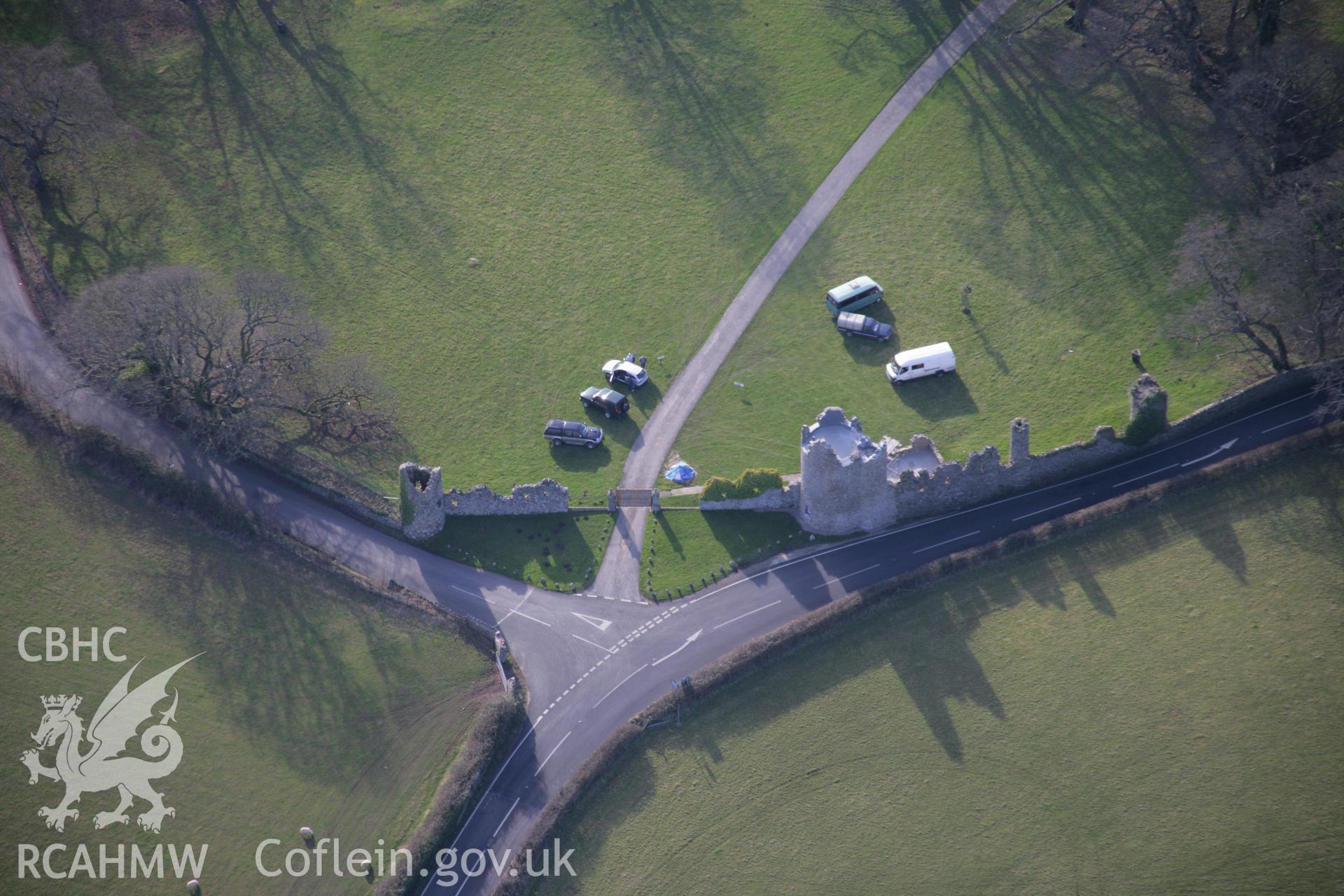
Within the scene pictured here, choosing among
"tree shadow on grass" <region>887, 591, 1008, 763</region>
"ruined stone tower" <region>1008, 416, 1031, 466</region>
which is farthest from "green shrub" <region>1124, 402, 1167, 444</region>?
"tree shadow on grass" <region>887, 591, 1008, 763</region>

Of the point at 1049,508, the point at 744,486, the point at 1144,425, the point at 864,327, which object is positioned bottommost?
the point at 1049,508

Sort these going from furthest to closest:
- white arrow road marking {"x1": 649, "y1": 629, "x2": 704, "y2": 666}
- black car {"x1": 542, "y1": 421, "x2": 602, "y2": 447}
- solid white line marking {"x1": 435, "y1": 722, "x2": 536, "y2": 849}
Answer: black car {"x1": 542, "y1": 421, "x2": 602, "y2": 447} < white arrow road marking {"x1": 649, "y1": 629, "x2": 704, "y2": 666} < solid white line marking {"x1": 435, "y1": 722, "x2": 536, "y2": 849}

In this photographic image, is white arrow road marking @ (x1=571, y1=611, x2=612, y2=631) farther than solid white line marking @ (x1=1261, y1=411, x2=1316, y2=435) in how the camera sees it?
No

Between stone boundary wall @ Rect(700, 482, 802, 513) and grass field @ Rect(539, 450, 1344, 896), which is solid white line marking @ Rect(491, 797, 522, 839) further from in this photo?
stone boundary wall @ Rect(700, 482, 802, 513)

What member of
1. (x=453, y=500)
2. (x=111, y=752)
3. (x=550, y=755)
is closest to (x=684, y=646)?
(x=550, y=755)

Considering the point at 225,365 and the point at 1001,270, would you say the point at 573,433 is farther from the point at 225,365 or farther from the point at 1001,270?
the point at 1001,270

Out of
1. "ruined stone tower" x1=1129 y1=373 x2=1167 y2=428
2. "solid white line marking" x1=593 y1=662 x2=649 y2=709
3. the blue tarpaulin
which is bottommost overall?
"solid white line marking" x1=593 y1=662 x2=649 y2=709
